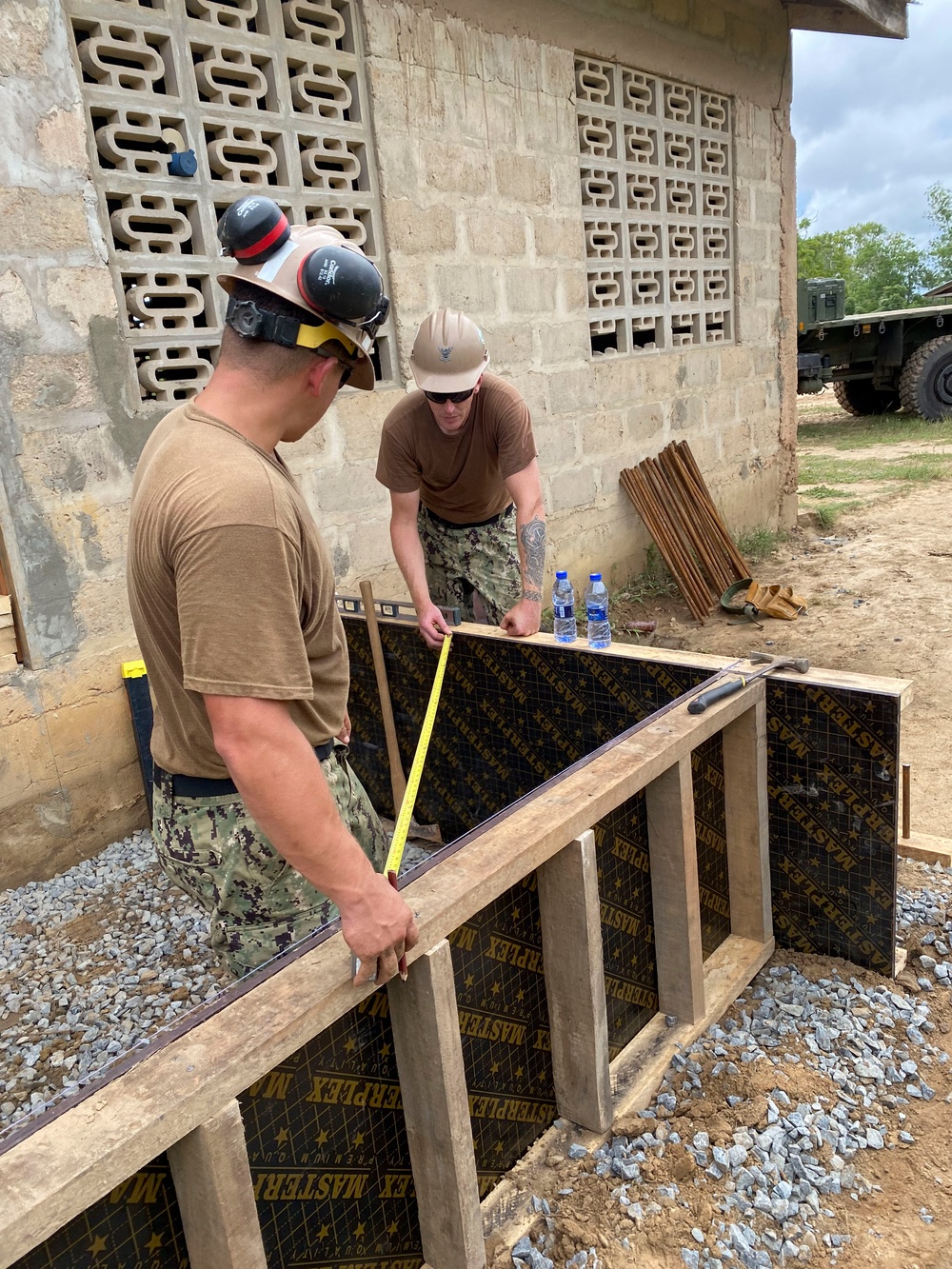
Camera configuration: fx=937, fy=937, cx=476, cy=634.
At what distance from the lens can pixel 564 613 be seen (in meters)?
3.75

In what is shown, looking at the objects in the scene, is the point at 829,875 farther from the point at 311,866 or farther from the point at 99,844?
the point at 99,844

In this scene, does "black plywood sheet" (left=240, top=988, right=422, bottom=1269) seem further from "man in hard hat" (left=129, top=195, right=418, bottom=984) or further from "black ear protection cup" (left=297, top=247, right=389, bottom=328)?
"black ear protection cup" (left=297, top=247, right=389, bottom=328)

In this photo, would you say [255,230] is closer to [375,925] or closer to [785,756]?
[375,925]

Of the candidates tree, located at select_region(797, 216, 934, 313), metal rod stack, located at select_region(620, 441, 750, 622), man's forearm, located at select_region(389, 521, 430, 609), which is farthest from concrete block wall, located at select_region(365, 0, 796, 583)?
tree, located at select_region(797, 216, 934, 313)

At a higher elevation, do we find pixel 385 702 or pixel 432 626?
pixel 432 626

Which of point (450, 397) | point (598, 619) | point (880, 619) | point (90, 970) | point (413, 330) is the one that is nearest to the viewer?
point (598, 619)

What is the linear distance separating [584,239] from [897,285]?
56788mm

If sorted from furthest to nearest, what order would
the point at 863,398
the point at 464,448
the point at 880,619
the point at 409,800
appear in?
1. the point at 863,398
2. the point at 880,619
3. the point at 464,448
4. the point at 409,800

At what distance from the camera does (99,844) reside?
449 cm

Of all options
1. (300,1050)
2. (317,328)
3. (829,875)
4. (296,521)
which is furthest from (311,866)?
(829,875)

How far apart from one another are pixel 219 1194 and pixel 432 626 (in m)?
2.55

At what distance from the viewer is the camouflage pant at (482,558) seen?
4.61 metres

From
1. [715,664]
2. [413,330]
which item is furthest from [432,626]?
[413,330]

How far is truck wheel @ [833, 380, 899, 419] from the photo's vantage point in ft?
60.3
